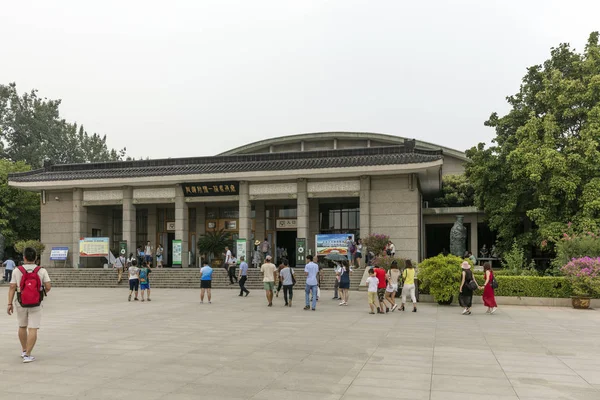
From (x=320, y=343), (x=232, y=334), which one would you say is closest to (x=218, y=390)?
(x=320, y=343)

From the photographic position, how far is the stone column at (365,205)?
2552cm

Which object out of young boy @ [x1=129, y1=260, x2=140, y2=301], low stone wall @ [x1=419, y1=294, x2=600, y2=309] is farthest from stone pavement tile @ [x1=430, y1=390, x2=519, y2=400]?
young boy @ [x1=129, y1=260, x2=140, y2=301]

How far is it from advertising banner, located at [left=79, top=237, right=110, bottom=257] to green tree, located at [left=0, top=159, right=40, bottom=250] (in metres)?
8.73

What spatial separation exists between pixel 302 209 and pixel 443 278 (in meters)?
11.2

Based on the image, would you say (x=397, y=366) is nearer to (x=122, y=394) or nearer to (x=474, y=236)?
(x=122, y=394)

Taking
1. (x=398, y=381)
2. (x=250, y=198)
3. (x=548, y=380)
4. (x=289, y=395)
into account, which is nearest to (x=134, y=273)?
(x=250, y=198)

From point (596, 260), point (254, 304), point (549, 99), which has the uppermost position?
point (549, 99)

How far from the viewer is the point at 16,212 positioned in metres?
35.0

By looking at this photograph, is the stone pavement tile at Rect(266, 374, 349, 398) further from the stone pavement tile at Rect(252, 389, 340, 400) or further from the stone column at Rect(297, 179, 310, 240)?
the stone column at Rect(297, 179, 310, 240)

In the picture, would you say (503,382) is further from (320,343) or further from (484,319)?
(484,319)

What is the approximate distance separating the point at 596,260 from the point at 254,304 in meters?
11.5

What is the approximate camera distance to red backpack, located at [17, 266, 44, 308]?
7672 mm

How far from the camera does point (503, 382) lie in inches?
261

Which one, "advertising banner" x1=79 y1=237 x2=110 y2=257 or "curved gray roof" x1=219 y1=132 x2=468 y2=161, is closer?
"advertising banner" x1=79 y1=237 x2=110 y2=257
